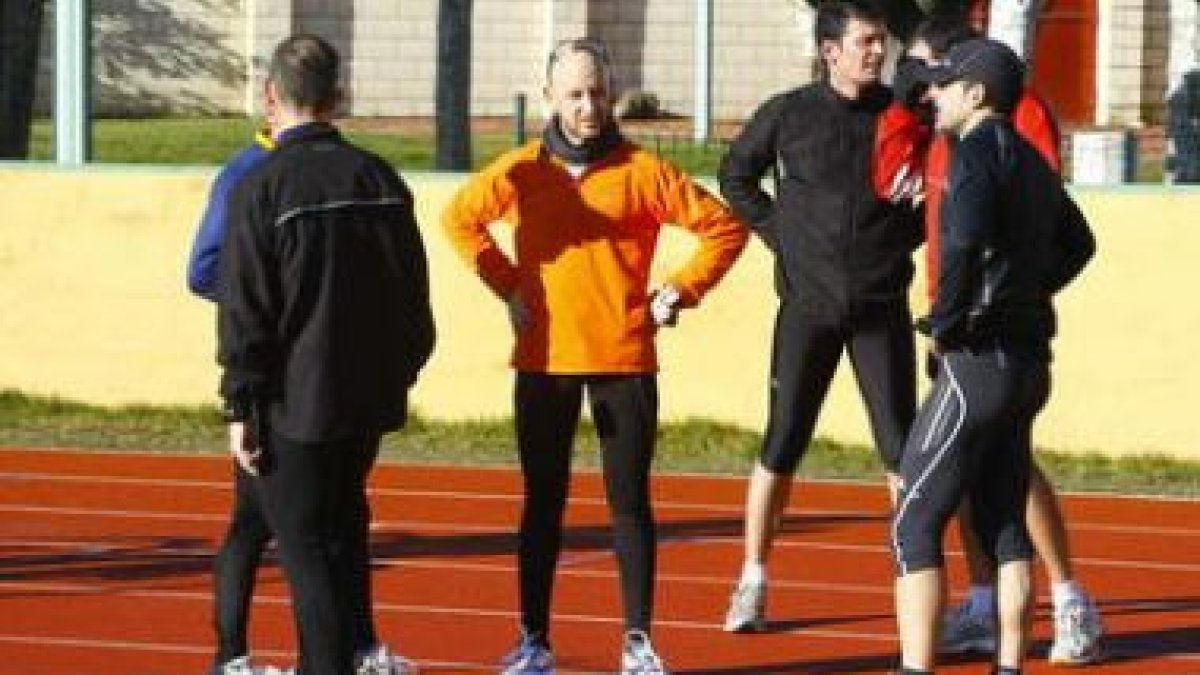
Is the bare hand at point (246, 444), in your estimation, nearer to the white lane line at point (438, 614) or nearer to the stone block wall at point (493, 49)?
the white lane line at point (438, 614)

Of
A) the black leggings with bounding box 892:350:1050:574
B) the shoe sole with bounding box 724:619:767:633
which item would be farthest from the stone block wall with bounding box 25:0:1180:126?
the black leggings with bounding box 892:350:1050:574

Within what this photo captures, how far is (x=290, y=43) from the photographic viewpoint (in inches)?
333

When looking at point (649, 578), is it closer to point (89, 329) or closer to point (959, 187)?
point (959, 187)

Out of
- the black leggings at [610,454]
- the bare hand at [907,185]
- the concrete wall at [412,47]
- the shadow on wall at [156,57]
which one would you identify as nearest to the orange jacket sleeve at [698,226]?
the black leggings at [610,454]

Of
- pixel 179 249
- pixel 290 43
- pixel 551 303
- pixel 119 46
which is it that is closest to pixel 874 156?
pixel 551 303

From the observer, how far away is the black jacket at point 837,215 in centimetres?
1068

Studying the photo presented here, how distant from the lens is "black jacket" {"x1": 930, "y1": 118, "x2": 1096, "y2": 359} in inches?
353

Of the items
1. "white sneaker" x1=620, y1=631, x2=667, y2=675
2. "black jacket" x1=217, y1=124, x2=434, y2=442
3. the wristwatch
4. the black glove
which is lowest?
"white sneaker" x1=620, y1=631, x2=667, y2=675

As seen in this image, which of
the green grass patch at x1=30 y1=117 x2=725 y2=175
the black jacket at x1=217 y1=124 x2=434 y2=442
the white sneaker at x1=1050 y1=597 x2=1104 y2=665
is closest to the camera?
the black jacket at x1=217 y1=124 x2=434 y2=442

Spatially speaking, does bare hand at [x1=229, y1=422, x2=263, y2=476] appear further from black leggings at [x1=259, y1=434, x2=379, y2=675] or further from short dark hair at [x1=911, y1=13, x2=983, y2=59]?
short dark hair at [x1=911, y1=13, x2=983, y2=59]

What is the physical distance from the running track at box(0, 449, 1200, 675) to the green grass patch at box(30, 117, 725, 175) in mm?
15696

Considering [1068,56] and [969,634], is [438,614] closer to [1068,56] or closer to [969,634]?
[969,634]

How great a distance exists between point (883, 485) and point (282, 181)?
768cm

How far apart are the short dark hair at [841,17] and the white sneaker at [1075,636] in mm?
1903
